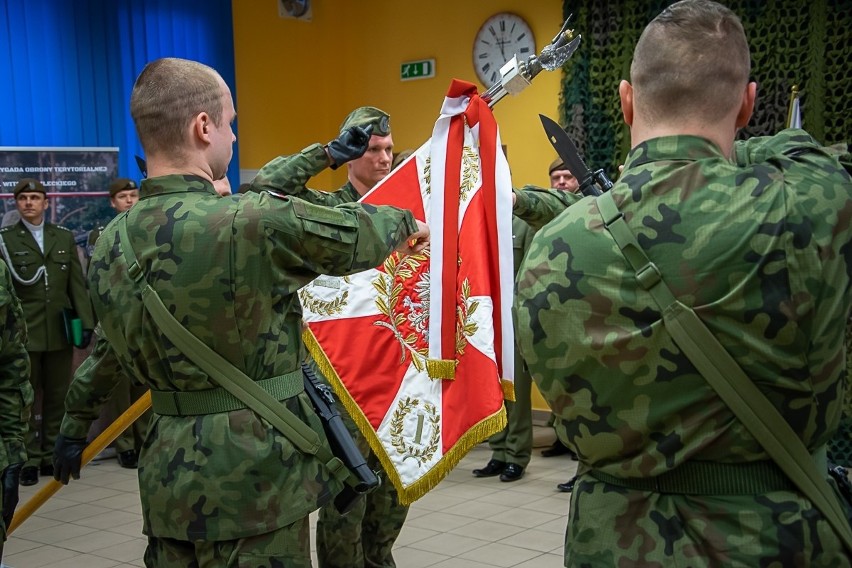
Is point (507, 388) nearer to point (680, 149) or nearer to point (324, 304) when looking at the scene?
point (324, 304)

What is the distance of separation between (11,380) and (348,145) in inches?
55.1

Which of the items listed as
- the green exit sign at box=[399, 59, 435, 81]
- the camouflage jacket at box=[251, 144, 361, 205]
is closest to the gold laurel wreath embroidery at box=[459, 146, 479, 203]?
the camouflage jacket at box=[251, 144, 361, 205]

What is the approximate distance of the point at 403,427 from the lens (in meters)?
3.08

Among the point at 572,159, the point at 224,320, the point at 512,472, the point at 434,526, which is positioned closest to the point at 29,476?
the point at 434,526

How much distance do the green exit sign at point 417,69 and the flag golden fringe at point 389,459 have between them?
4314mm

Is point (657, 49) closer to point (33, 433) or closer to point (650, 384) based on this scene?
point (650, 384)

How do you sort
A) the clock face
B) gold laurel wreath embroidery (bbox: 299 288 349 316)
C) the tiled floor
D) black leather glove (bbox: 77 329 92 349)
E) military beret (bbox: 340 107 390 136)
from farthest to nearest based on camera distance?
the clock face
black leather glove (bbox: 77 329 92 349)
the tiled floor
gold laurel wreath embroidery (bbox: 299 288 349 316)
military beret (bbox: 340 107 390 136)

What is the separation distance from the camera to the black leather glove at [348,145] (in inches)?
95.3

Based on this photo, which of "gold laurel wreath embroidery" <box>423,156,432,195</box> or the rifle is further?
"gold laurel wreath embroidery" <box>423,156,432,195</box>

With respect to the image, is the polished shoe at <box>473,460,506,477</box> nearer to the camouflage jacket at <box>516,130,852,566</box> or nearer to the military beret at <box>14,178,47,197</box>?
the military beret at <box>14,178,47,197</box>

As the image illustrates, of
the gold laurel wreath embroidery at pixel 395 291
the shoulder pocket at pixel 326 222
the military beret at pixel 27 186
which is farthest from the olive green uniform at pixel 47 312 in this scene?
the shoulder pocket at pixel 326 222

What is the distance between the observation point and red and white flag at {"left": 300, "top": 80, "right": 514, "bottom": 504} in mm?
3021

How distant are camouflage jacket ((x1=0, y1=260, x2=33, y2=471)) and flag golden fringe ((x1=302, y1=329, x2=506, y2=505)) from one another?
35.5 inches

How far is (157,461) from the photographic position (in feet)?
6.84
